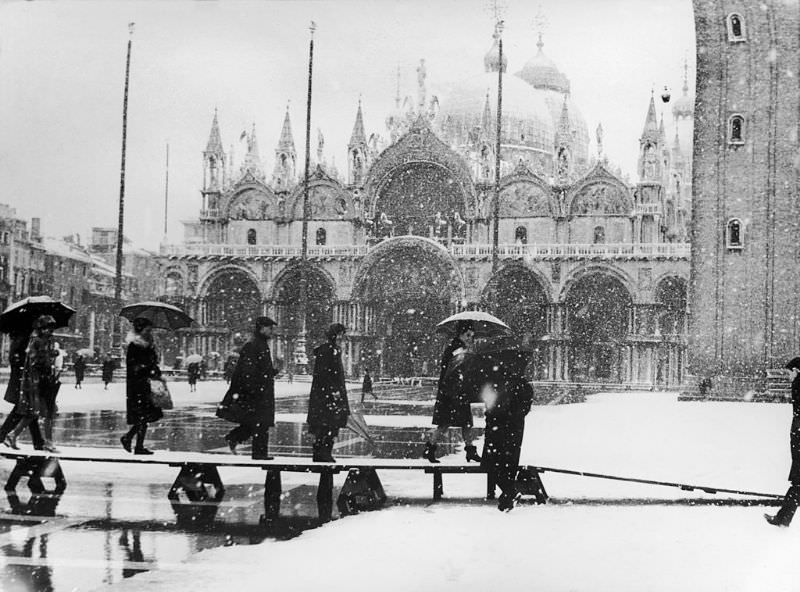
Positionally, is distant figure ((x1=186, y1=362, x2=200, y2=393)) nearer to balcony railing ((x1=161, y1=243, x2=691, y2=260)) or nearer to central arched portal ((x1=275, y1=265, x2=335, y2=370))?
central arched portal ((x1=275, y1=265, x2=335, y2=370))

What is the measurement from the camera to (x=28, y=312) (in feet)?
27.2

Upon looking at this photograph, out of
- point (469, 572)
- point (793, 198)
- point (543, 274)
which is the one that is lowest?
point (469, 572)

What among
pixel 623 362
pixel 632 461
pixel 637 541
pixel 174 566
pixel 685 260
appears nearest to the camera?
pixel 174 566

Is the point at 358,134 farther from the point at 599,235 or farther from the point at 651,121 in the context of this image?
the point at 599,235

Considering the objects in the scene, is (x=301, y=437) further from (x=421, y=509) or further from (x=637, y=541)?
(x=637, y=541)

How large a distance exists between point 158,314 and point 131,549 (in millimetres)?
2733

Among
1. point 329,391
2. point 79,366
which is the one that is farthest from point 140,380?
point 79,366

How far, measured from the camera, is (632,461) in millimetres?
8234

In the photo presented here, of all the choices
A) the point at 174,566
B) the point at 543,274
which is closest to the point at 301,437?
the point at 543,274

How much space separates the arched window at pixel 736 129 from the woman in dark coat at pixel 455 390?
26.7 feet

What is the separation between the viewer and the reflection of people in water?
17.4 feet

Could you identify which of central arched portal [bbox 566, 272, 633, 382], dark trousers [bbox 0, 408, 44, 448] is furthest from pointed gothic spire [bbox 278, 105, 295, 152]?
dark trousers [bbox 0, 408, 44, 448]

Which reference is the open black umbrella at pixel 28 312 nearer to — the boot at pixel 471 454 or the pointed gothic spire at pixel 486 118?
the boot at pixel 471 454

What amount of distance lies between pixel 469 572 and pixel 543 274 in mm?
5299
